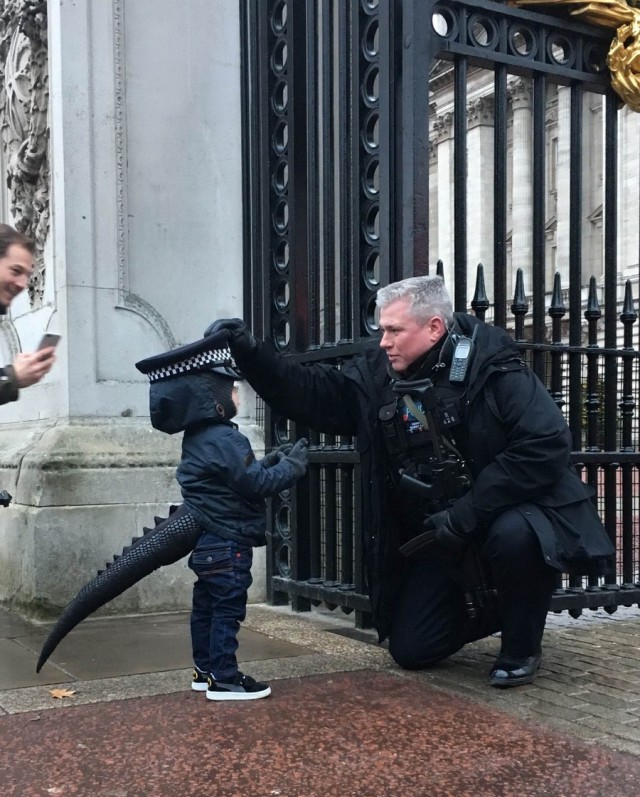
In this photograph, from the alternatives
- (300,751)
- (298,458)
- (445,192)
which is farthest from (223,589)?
(445,192)

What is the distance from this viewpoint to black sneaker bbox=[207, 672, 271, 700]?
12.0ft

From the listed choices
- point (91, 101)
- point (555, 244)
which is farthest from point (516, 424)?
point (555, 244)

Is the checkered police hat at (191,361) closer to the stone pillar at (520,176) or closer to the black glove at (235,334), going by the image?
the black glove at (235,334)

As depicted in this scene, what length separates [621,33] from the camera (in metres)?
5.32

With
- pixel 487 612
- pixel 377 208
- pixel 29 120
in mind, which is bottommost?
pixel 487 612

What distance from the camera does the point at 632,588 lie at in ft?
17.5

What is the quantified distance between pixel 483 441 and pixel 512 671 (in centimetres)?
89

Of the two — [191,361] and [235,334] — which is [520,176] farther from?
[191,361]

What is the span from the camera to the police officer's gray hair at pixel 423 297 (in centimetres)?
402

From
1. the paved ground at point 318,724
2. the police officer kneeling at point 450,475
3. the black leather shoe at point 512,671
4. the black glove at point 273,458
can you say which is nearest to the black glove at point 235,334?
the police officer kneeling at point 450,475

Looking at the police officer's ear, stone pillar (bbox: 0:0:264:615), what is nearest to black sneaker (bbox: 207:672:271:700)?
the police officer's ear

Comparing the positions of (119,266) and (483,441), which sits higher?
(119,266)

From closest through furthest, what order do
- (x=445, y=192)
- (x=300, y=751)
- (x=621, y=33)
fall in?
(x=300, y=751)
(x=621, y=33)
(x=445, y=192)

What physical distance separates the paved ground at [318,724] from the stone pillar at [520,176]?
23.3 metres
